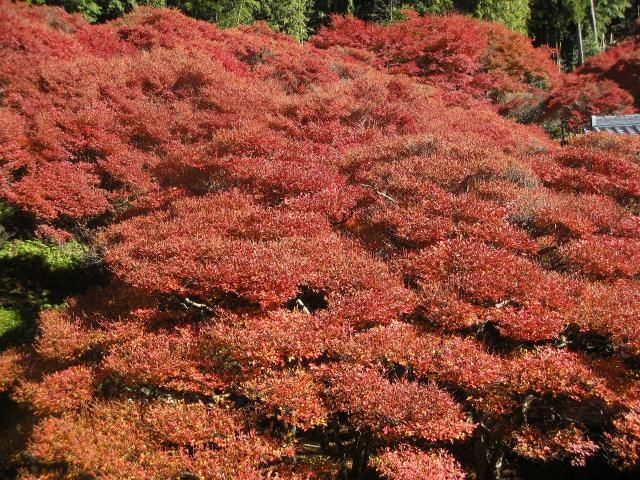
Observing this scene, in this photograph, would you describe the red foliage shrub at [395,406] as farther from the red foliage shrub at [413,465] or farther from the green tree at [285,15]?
the green tree at [285,15]

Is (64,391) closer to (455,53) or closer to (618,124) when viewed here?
(618,124)

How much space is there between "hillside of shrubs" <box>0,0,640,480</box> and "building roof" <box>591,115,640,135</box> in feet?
13.9

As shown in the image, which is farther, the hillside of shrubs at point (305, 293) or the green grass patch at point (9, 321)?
the green grass patch at point (9, 321)

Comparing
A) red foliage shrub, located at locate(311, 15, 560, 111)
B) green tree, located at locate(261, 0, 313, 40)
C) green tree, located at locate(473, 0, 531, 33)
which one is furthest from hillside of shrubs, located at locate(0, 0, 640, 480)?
green tree, located at locate(473, 0, 531, 33)

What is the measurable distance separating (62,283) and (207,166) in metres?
5.26

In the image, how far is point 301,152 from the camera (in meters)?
10.6

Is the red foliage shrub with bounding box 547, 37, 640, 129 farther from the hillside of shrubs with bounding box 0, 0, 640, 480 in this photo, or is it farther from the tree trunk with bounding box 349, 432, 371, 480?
the tree trunk with bounding box 349, 432, 371, 480

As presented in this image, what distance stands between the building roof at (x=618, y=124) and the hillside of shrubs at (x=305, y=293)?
167 inches

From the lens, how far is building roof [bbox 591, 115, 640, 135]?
621 inches

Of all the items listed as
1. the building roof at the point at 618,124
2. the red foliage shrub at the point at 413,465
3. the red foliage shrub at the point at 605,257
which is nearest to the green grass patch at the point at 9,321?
the red foliage shrub at the point at 413,465

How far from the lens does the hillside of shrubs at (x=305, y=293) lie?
18.6ft

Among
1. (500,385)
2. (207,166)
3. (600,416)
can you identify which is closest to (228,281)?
(500,385)

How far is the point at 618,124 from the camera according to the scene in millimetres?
16281

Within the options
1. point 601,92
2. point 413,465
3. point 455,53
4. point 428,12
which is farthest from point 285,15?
point 413,465
